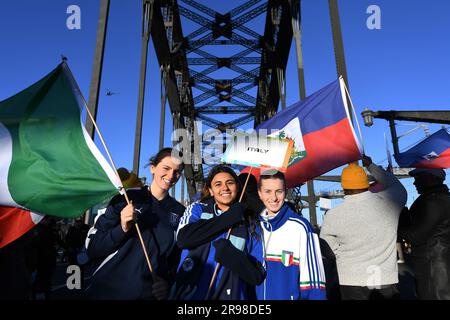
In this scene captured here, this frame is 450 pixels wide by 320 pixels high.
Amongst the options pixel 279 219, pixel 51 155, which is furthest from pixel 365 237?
pixel 51 155

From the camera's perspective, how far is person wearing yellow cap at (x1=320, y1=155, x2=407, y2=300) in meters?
3.10

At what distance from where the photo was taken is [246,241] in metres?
2.60

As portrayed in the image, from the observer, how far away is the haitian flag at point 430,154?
4258 mm

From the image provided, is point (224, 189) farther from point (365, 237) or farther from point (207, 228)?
point (365, 237)

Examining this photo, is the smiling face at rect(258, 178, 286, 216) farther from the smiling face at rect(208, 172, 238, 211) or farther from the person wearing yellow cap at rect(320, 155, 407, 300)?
the person wearing yellow cap at rect(320, 155, 407, 300)

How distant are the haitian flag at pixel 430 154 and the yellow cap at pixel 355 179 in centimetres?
151

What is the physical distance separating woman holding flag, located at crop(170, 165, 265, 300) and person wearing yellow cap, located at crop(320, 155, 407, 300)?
1086 millimetres

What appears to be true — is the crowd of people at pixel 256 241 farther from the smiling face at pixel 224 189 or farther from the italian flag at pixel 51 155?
the italian flag at pixel 51 155

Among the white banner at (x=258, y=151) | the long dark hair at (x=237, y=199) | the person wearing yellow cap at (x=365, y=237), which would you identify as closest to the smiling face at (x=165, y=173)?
the long dark hair at (x=237, y=199)

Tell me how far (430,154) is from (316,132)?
1.64 m

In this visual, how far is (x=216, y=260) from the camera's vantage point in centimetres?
240

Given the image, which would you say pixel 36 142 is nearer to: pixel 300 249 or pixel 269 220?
pixel 269 220

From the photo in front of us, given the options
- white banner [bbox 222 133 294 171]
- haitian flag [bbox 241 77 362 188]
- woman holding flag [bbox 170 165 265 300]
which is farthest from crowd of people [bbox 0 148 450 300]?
haitian flag [bbox 241 77 362 188]
